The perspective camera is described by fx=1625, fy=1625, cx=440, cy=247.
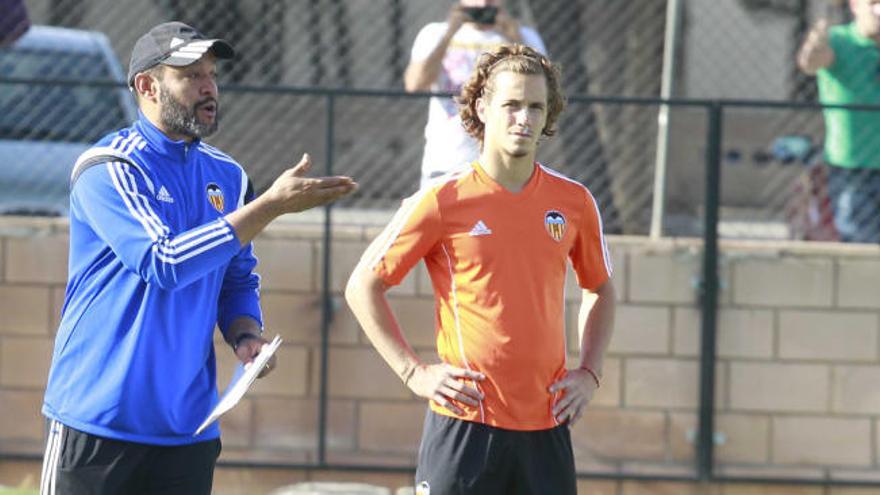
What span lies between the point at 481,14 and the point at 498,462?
366cm

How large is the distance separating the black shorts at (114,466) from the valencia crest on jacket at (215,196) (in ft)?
2.20

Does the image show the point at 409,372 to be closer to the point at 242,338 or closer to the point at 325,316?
the point at 242,338

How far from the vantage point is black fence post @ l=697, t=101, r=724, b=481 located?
318 inches

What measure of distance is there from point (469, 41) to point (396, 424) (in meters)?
1.94

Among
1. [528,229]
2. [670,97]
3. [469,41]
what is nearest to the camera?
[528,229]

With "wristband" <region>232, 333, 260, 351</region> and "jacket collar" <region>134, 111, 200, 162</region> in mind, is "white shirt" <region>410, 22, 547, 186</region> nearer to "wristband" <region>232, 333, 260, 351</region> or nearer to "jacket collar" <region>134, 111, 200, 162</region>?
"wristband" <region>232, 333, 260, 351</region>

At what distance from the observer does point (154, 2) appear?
11969mm

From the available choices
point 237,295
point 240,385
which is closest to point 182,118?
point 237,295

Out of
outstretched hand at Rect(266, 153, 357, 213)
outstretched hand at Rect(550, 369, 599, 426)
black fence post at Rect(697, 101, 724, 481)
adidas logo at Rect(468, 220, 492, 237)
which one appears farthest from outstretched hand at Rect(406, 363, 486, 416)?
black fence post at Rect(697, 101, 724, 481)

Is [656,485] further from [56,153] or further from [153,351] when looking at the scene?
[153,351]

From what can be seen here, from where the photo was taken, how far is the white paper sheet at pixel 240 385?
4.31 meters

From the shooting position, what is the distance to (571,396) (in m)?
4.73

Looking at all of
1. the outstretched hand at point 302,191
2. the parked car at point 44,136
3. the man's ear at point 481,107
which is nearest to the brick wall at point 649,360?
the parked car at point 44,136

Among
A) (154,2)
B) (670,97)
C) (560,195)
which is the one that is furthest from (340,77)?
(560,195)
